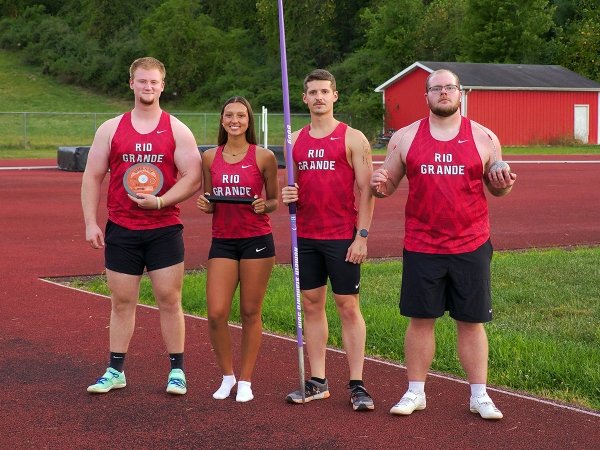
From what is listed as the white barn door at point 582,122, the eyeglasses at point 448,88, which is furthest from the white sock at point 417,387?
the white barn door at point 582,122

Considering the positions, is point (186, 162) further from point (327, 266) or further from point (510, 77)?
point (510, 77)

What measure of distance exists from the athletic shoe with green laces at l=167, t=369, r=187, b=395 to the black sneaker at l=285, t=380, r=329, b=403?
65 centimetres

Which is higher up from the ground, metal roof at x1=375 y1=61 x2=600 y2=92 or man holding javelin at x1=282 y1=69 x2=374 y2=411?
metal roof at x1=375 y1=61 x2=600 y2=92

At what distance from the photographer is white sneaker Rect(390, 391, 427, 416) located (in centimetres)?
576

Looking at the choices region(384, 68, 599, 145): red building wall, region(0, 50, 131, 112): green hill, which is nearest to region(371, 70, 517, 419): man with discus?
region(384, 68, 599, 145): red building wall

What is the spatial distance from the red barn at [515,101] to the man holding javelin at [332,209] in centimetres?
4271

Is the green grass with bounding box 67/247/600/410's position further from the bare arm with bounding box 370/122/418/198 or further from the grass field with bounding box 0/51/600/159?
the grass field with bounding box 0/51/600/159

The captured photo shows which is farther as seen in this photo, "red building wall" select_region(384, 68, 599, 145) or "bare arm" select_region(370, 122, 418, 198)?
"red building wall" select_region(384, 68, 599, 145)

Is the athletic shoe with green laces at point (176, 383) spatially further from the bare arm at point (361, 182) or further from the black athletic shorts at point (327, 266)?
the bare arm at point (361, 182)

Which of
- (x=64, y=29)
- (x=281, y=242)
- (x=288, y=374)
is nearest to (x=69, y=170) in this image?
(x=281, y=242)

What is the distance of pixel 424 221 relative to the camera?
573cm

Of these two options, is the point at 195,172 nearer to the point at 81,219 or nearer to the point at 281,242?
the point at 281,242

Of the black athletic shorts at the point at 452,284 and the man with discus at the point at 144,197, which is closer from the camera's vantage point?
the black athletic shorts at the point at 452,284

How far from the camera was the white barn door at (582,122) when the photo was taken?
168 feet
